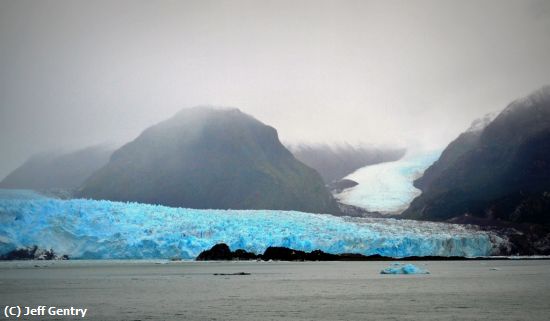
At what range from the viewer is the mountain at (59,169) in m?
129

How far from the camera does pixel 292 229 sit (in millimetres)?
46344

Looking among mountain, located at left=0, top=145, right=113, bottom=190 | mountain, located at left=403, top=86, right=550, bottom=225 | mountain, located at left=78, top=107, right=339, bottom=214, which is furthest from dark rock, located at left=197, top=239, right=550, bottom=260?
mountain, located at left=0, top=145, right=113, bottom=190

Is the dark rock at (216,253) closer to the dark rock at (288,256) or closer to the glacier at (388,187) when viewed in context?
the dark rock at (288,256)

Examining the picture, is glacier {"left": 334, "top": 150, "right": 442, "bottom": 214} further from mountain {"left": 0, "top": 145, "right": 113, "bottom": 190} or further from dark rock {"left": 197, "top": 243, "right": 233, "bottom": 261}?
dark rock {"left": 197, "top": 243, "right": 233, "bottom": 261}

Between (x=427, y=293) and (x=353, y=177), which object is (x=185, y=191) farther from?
(x=427, y=293)

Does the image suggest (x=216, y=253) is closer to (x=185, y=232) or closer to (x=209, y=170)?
(x=185, y=232)

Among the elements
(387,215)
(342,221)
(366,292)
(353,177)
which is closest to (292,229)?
(342,221)

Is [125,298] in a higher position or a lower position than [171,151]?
lower

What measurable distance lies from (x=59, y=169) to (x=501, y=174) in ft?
298

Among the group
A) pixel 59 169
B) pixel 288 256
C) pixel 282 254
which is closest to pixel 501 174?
pixel 288 256

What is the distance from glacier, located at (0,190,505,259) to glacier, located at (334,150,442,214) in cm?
5188

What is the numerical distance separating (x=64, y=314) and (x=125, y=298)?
415 cm

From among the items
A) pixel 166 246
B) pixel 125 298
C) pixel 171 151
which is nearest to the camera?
pixel 125 298

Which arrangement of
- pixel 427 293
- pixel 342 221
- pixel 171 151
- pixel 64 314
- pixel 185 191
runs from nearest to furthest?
pixel 64 314
pixel 427 293
pixel 342 221
pixel 185 191
pixel 171 151
